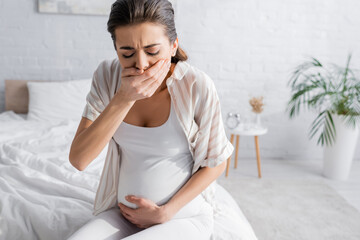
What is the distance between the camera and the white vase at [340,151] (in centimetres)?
298

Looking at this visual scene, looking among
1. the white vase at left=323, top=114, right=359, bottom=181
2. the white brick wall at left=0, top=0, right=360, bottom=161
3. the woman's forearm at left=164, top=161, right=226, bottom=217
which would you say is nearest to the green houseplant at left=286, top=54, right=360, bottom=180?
the white vase at left=323, top=114, right=359, bottom=181

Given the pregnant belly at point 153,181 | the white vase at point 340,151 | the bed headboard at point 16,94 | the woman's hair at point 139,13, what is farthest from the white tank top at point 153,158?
the bed headboard at point 16,94

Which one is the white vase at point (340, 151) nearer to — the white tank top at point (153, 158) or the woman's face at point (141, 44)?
the white tank top at point (153, 158)

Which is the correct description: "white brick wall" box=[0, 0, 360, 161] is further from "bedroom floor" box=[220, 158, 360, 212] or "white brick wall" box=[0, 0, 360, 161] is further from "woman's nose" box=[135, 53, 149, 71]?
"woman's nose" box=[135, 53, 149, 71]

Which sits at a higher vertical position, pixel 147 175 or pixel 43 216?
pixel 147 175

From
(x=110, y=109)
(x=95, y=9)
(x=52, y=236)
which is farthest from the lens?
(x=95, y=9)

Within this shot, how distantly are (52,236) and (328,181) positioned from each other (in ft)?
8.40

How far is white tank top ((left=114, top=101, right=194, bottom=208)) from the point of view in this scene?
111 cm

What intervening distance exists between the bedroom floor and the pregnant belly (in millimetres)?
1969

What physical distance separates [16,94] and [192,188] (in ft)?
9.06

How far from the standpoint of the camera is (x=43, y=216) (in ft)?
4.29

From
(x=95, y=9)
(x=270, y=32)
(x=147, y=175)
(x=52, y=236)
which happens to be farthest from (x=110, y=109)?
(x=270, y=32)

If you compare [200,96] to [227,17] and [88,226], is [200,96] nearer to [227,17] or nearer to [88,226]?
[88,226]

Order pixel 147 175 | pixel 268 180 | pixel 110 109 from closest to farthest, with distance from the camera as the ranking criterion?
1. pixel 110 109
2. pixel 147 175
3. pixel 268 180
